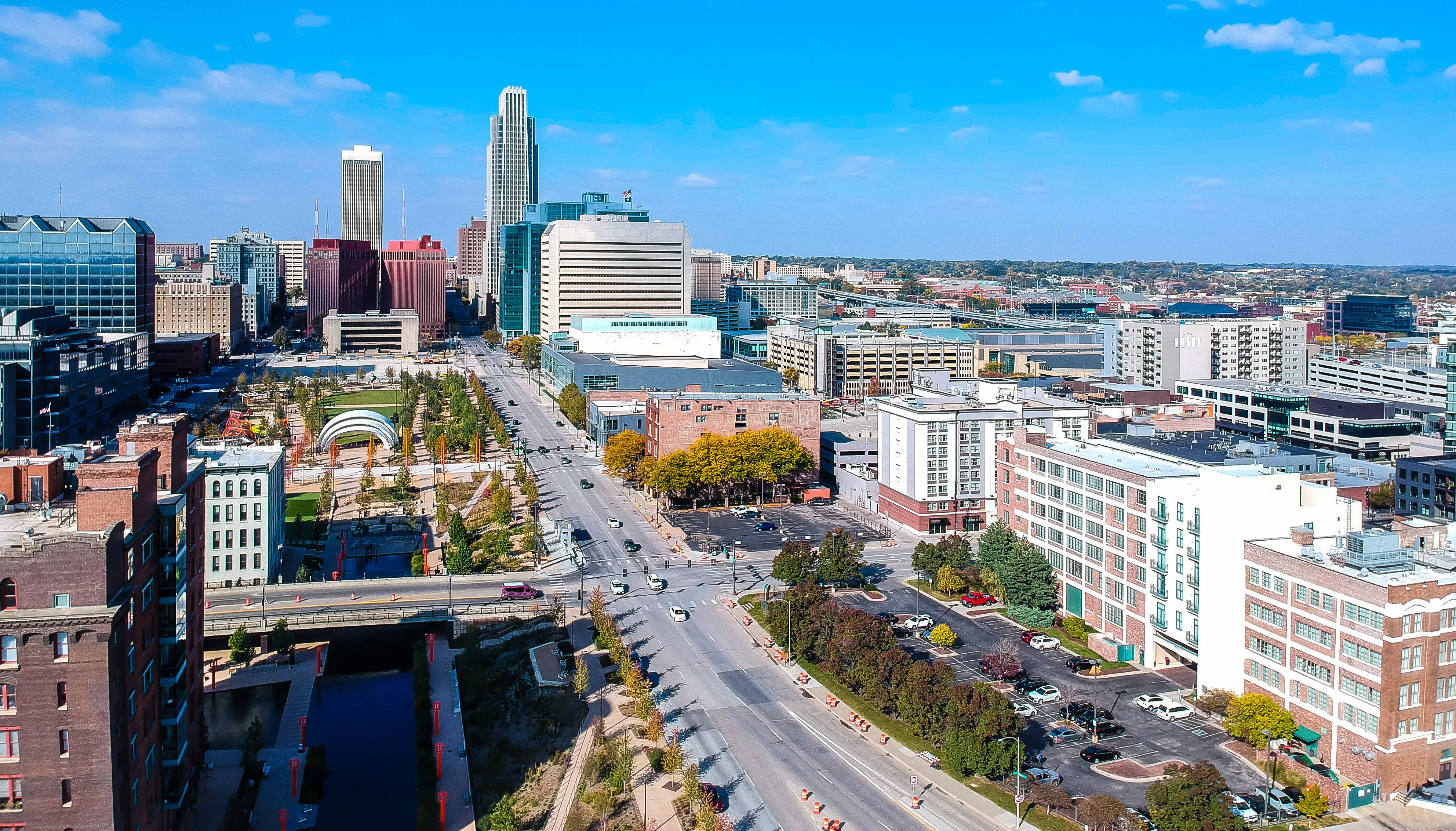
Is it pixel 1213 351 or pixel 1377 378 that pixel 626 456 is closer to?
pixel 1213 351

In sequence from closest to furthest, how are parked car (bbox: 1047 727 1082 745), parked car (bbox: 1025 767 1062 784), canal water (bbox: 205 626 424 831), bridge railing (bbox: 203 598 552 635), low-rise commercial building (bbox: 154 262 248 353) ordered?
parked car (bbox: 1025 767 1062 784), canal water (bbox: 205 626 424 831), parked car (bbox: 1047 727 1082 745), bridge railing (bbox: 203 598 552 635), low-rise commercial building (bbox: 154 262 248 353)

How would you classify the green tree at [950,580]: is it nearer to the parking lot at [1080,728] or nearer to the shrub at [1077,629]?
the parking lot at [1080,728]

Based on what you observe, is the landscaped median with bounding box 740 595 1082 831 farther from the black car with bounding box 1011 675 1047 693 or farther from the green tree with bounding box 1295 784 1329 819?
the green tree with bounding box 1295 784 1329 819

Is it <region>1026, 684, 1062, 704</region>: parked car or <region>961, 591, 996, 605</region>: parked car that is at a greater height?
<region>961, 591, 996, 605</region>: parked car

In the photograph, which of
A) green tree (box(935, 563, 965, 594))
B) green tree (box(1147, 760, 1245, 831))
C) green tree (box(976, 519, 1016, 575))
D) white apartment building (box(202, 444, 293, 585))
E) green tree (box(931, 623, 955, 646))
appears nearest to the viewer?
green tree (box(1147, 760, 1245, 831))

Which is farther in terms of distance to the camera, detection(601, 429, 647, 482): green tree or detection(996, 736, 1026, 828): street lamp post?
detection(601, 429, 647, 482): green tree

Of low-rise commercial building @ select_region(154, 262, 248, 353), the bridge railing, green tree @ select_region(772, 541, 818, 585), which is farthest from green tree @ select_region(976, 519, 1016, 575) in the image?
low-rise commercial building @ select_region(154, 262, 248, 353)

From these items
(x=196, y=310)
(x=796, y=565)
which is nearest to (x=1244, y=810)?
(x=796, y=565)

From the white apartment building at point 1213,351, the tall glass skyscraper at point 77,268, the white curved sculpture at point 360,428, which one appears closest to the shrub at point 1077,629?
the white curved sculpture at point 360,428
